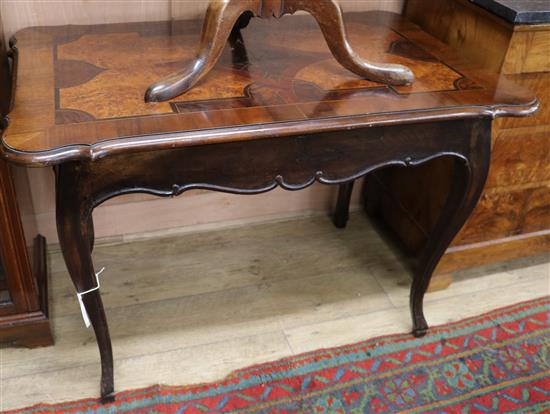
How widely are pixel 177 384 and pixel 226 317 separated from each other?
0.79 feet

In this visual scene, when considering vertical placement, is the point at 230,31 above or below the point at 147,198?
above

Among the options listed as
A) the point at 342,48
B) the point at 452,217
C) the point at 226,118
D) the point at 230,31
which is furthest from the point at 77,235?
the point at 452,217

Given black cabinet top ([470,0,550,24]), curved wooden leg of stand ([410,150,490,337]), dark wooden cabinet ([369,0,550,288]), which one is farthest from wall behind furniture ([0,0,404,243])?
curved wooden leg of stand ([410,150,490,337])

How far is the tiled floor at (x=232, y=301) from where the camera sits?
1.37 m

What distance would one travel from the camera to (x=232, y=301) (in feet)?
5.14

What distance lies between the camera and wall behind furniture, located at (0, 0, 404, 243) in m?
1.35

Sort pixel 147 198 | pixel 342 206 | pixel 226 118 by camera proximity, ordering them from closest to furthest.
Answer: pixel 226 118, pixel 147 198, pixel 342 206

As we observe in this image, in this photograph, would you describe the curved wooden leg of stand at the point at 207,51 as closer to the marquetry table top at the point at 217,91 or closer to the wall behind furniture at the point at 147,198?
the marquetry table top at the point at 217,91

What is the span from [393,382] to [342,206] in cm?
62

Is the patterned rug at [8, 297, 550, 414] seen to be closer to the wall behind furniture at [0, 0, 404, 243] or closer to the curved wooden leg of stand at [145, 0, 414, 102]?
the wall behind furniture at [0, 0, 404, 243]

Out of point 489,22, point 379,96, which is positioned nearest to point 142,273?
point 379,96

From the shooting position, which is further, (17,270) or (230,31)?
(17,270)

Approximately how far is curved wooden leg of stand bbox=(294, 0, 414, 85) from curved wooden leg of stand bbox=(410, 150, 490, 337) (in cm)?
23

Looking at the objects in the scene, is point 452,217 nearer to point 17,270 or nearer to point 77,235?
point 77,235
